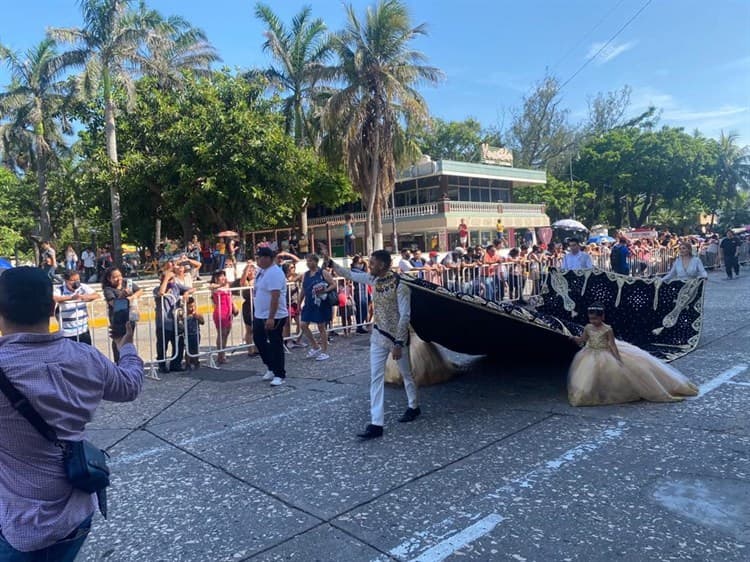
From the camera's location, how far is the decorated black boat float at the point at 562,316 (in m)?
5.55

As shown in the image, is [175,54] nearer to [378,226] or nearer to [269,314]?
[378,226]

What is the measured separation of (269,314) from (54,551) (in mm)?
4973

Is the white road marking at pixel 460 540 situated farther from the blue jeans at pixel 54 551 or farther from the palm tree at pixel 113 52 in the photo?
the palm tree at pixel 113 52

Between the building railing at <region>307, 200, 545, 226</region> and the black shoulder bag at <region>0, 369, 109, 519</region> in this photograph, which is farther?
the building railing at <region>307, 200, 545, 226</region>

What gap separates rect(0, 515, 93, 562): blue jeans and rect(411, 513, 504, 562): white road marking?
5.55 feet

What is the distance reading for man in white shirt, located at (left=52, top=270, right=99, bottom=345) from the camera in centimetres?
731

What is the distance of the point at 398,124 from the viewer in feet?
82.6

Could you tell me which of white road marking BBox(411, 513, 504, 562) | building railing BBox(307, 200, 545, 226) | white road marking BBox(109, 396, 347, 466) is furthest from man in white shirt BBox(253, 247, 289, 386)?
building railing BBox(307, 200, 545, 226)

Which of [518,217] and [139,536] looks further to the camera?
[518,217]

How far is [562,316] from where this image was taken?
9141mm

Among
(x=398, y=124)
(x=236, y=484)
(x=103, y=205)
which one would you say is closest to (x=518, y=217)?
(x=398, y=124)

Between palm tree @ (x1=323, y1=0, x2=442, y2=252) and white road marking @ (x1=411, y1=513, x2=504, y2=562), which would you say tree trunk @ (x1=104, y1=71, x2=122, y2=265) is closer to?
palm tree @ (x1=323, y1=0, x2=442, y2=252)

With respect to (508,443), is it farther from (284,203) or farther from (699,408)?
(284,203)

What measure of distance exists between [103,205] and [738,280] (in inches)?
1087
